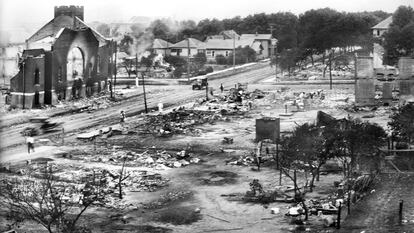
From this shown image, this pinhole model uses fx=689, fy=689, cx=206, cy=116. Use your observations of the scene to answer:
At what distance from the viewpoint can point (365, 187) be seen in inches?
1040

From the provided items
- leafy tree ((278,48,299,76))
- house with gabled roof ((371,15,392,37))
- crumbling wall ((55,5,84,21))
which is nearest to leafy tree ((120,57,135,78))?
crumbling wall ((55,5,84,21))

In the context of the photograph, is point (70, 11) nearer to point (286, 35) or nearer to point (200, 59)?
point (200, 59)

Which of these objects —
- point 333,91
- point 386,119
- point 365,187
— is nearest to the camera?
point 365,187

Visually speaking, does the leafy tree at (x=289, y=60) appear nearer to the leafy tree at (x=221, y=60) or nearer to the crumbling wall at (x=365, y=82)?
the leafy tree at (x=221, y=60)

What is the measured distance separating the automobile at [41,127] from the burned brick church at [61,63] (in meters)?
5.74

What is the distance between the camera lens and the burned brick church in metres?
54.4

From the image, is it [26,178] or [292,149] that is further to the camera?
[26,178]

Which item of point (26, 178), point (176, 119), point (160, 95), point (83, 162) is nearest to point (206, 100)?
point (160, 95)

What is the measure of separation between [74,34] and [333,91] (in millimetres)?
24347

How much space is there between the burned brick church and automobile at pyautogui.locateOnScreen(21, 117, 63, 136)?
18.8ft

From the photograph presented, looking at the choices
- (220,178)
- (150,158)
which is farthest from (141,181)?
(150,158)

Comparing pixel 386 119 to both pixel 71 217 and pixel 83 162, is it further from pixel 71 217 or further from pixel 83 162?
pixel 71 217

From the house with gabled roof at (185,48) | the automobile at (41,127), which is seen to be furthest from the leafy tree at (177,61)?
the automobile at (41,127)

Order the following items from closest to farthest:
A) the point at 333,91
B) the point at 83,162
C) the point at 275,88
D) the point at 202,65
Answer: the point at 83,162, the point at 333,91, the point at 275,88, the point at 202,65
